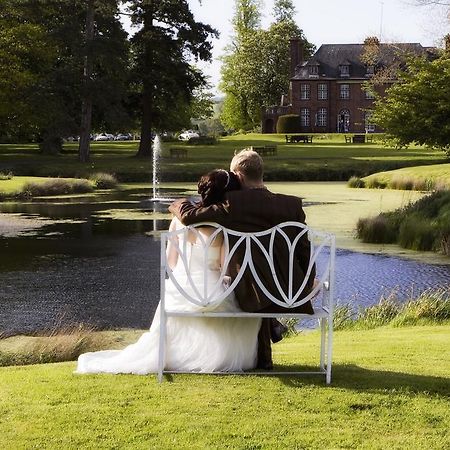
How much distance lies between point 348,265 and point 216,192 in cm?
1079

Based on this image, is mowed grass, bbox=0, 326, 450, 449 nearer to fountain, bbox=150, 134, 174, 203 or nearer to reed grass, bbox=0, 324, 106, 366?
reed grass, bbox=0, 324, 106, 366

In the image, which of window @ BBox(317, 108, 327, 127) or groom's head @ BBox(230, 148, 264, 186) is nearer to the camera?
groom's head @ BBox(230, 148, 264, 186)

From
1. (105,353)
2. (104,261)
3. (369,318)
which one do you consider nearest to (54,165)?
(104,261)

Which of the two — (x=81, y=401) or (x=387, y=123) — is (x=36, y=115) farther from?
(x=81, y=401)

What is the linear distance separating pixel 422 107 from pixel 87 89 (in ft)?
54.4

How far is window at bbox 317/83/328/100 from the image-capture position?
82438mm

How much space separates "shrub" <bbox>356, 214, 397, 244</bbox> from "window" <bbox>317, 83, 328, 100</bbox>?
209 feet

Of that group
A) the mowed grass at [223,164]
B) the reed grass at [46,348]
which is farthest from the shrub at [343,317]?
the mowed grass at [223,164]

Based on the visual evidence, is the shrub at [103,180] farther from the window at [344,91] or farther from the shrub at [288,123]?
the window at [344,91]

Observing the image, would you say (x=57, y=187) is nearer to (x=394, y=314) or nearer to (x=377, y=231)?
(x=377, y=231)

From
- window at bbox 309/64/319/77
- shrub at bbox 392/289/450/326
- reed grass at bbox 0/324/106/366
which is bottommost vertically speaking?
shrub at bbox 392/289/450/326

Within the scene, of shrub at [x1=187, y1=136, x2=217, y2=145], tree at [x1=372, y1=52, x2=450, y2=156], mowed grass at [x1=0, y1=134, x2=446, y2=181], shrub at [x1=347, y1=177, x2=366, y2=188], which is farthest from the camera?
shrub at [x1=187, y1=136, x2=217, y2=145]

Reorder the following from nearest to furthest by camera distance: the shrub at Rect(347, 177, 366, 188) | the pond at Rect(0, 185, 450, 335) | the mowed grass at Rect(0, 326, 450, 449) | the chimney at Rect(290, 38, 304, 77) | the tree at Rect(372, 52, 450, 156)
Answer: the mowed grass at Rect(0, 326, 450, 449) < the pond at Rect(0, 185, 450, 335) < the tree at Rect(372, 52, 450, 156) < the shrub at Rect(347, 177, 366, 188) < the chimney at Rect(290, 38, 304, 77)

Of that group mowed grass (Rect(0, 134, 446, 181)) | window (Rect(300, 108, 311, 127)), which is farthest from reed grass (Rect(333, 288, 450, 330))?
window (Rect(300, 108, 311, 127))
